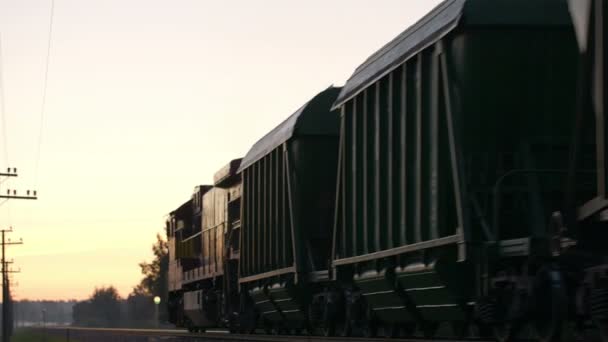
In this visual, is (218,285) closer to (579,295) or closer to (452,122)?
(452,122)

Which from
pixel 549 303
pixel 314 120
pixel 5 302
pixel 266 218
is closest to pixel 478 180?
pixel 549 303

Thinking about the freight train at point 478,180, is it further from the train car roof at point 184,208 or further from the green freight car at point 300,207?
the train car roof at point 184,208

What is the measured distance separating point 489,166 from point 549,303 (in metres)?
2.18

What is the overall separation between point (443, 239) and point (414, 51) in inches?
113

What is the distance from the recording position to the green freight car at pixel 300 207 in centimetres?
2261

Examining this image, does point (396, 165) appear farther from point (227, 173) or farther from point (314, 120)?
point (227, 173)

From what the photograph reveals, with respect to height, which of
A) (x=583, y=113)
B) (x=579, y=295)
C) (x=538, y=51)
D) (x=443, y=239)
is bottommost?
(x=579, y=295)

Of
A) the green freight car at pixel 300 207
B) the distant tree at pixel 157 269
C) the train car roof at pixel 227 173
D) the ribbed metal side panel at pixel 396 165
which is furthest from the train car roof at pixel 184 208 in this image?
the distant tree at pixel 157 269

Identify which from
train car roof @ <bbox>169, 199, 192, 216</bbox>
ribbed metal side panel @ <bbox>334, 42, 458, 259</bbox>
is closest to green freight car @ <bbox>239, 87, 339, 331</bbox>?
ribbed metal side panel @ <bbox>334, 42, 458, 259</bbox>

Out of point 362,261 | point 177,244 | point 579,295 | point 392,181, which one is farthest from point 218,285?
point 579,295

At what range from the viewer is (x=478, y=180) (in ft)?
47.5

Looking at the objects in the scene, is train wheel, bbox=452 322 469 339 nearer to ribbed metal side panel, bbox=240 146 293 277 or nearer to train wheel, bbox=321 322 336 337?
train wheel, bbox=321 322 336 337

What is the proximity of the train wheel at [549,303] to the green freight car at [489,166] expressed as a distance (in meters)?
0.02

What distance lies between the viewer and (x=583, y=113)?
479 inches
